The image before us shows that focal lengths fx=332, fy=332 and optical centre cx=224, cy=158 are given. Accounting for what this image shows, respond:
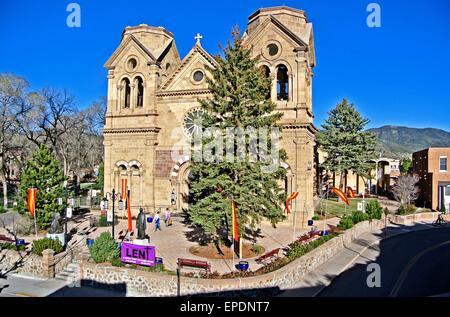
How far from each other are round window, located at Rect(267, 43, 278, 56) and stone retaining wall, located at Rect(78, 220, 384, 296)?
55.5 feet

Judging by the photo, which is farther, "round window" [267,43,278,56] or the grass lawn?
the grass lawn

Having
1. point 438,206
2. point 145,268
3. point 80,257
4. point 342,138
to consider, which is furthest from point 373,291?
point 342,138

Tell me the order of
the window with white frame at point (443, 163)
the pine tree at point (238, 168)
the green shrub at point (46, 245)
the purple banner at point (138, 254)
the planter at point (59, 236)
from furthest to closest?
1. the window with white frame at point (443, 163)
2. the planter at point (59, 236)
3. the green shrub at point (46, 245)
4. the pine tree at point (238, 168)
5. the purple banner at point (138, 254)

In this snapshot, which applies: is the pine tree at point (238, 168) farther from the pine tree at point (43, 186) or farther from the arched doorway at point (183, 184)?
the pine tree at point (43, 186)

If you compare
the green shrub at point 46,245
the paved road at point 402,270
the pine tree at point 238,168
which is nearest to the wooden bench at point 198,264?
the pine tree at point 238,168

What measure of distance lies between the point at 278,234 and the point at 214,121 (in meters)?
10.1

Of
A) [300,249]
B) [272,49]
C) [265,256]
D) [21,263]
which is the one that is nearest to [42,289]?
[21,263]

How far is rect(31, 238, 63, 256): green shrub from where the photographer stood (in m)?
18.5

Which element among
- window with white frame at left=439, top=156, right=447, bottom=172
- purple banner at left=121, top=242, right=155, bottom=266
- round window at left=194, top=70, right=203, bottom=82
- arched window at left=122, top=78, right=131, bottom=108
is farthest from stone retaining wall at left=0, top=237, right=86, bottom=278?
window with white frame at left=439, top=156, right=447, bottom=172

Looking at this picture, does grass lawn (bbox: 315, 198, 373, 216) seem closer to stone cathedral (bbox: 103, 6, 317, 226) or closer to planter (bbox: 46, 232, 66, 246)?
stone cathedral (bbox: 103, 6, 317, 226)

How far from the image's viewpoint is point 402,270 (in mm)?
18125

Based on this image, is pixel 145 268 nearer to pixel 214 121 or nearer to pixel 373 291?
pixel 214 121

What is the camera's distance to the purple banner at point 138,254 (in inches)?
617

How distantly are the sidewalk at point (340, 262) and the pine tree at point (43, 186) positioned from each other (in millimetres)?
17890
